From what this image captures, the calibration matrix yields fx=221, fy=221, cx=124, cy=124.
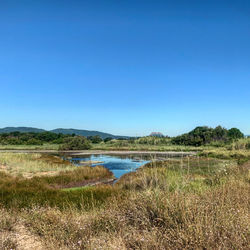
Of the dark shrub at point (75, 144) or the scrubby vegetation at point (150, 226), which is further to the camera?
the dark shrub at point (75, 144)

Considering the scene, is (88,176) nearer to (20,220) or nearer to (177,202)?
(20,220)

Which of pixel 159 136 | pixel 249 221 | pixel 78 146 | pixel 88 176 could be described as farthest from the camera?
pixel 78 146

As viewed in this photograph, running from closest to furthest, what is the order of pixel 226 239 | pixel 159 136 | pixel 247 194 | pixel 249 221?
pixel 226 239, pixel 249 221, pixel 247 194, pixel 159 136

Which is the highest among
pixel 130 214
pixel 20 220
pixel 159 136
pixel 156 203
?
pixel 159 136

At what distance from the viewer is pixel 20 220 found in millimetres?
5328

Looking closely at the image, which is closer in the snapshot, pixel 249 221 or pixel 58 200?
pixel 249 221

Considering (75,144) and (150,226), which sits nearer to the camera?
(150,226)

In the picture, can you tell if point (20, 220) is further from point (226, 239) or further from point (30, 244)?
point (226, 239)

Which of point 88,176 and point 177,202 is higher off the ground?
point 177,202

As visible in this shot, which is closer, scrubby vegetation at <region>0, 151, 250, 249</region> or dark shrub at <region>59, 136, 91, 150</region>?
scrubby vegetation at <region>0, 151, 250, 249</region>

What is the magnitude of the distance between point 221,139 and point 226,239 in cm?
5729

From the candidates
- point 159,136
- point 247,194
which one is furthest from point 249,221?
point 159,136

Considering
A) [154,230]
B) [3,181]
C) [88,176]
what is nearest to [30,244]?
[154,230]

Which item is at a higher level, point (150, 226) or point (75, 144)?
point (150, 226)
